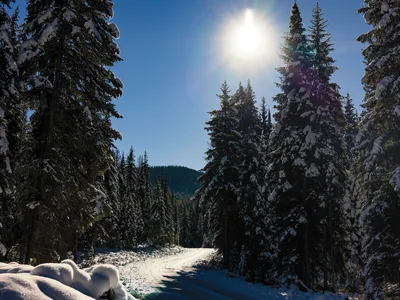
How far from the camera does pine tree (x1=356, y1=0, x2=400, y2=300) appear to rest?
1264 centimetres

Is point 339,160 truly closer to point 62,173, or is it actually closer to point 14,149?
point 62,173

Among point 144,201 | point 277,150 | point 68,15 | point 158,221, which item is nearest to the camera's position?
point 68,15

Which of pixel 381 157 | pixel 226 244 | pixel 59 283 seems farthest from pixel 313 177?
pixel 59 283

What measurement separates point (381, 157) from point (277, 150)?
7694 mm

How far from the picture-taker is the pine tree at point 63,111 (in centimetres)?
1122

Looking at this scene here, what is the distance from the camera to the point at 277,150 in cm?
2052

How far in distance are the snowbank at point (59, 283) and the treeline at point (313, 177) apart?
10659 millimetres

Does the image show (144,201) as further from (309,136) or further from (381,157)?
(381,157)

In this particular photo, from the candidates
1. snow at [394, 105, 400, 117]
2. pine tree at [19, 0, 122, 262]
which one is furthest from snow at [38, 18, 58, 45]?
snow at [394, 105, 400, 117]

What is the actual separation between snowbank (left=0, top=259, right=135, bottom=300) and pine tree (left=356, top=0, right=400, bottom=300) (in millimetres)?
10761

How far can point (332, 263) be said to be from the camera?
19359mm

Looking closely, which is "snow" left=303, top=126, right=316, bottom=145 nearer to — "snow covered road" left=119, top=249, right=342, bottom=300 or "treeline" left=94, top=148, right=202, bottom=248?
"snow covered road" left=119, top=249, right=342, bottom=300

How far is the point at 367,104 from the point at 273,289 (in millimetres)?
10831

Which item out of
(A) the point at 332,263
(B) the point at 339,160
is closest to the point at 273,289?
(A) the point at 332,263
